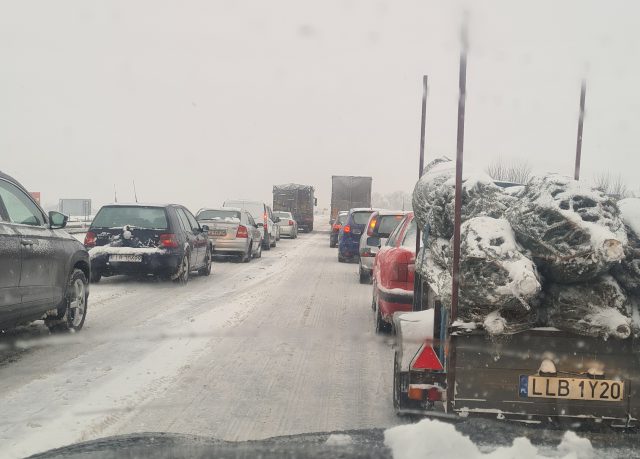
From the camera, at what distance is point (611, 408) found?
129 inches

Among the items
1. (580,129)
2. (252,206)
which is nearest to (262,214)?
(252,206)

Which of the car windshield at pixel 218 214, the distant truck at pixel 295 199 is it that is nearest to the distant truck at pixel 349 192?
the distant truck at pixel 295 199

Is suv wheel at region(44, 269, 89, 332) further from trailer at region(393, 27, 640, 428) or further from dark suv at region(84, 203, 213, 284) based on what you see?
trailer at region(393, 27, 640, 428)

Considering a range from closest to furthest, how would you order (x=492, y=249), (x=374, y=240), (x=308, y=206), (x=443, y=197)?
(x=492, y=249) < (x=443, y=197) < (x=374, y=240) < (x=308, y=206)

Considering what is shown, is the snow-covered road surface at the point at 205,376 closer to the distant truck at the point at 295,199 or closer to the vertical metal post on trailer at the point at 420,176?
the vertical metal post on trailer at the point at 420,176

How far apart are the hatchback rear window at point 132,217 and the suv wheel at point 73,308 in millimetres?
4377

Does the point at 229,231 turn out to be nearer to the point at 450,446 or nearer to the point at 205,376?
the point at 205,376

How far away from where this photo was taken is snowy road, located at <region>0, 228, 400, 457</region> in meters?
4.25

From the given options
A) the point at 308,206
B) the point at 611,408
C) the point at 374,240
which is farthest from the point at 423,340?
the point at 308,206

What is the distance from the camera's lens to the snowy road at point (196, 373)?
4246mm

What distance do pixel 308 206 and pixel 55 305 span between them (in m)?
38.2

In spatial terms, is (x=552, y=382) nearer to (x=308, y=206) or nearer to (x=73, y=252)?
(x=73, y=252)

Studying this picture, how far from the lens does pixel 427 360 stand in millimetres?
3777

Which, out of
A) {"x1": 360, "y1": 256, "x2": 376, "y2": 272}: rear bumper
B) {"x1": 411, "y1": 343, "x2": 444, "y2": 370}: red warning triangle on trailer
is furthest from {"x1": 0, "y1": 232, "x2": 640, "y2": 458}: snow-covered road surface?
{"x1": 360, "y1": 256, "x2": 376, "y2": 272}: rear bumper
